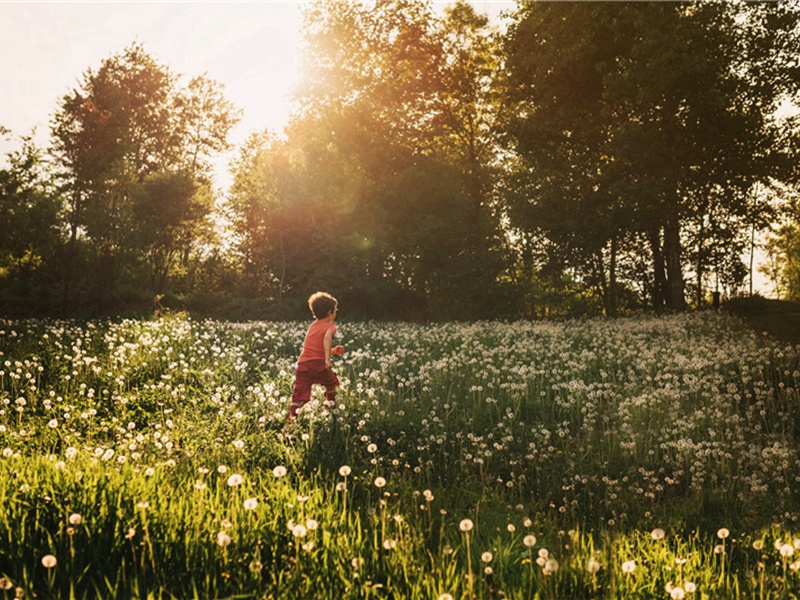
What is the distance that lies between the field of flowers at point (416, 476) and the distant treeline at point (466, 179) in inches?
412

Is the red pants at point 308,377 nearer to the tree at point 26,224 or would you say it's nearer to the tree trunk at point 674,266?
the tree trunk at point 674,266

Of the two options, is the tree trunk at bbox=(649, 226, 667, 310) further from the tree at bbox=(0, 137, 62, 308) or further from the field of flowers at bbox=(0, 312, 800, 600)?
the tree at bbox=(0, 137, 62, 308)

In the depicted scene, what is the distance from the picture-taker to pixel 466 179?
3309cm

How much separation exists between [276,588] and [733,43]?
79.7ft

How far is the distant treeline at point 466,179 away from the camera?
22.0m

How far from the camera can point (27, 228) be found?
26719 millimetres

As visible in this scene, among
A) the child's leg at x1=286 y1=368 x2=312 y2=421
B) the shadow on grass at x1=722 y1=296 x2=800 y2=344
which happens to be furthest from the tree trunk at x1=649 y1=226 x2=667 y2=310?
the child's leg at x1=286 y1=368 x2=312 y2=421

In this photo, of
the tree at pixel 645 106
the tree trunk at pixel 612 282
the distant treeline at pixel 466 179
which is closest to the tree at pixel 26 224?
the distant treeline at pixel 466 179

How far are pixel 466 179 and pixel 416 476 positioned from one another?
2778 centimetres

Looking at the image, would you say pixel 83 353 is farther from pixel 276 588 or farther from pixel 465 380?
pixel 276 588

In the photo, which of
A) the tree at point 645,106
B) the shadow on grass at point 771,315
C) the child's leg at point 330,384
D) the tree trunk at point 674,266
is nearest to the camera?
the child's leg at point 330,384

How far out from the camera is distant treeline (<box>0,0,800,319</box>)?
22.0 m

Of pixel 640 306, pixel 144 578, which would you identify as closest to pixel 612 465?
pixel 144 578

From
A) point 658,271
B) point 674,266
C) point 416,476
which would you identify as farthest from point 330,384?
point 658,271
